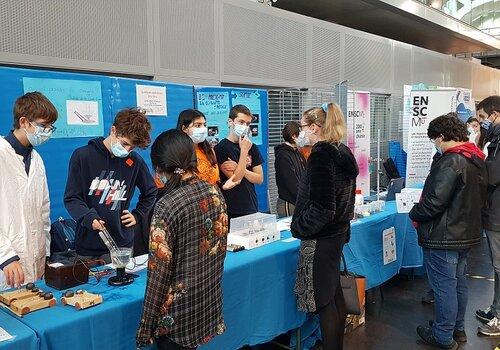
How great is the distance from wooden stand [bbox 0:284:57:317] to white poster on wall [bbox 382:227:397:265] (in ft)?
7.84

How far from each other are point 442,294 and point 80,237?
81.8 inches

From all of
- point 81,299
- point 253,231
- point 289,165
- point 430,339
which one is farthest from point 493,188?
point 81,299

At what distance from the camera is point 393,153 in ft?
21.9

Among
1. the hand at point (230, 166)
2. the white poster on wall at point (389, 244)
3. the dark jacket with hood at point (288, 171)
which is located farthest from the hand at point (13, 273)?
the white poster on wall at point (389, 244)

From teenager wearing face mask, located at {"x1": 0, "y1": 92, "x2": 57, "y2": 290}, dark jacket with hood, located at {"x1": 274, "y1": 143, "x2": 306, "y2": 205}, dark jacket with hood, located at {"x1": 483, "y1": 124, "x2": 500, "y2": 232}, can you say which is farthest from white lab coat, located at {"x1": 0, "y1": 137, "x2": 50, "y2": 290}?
dark jacket with hood, located at {"x1": 483, "y1": 124, "x2": 500, "y2": 232}

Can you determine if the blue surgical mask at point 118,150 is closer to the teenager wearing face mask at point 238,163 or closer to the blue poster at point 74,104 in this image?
the teenager wearing face mask at point 238,163

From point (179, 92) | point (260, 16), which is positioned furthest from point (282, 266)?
point (260, 16)

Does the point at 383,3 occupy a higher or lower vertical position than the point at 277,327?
higher

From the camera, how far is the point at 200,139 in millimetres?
2385

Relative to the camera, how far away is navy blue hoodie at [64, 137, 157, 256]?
6.09ft

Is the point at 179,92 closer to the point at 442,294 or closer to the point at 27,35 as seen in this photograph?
the point at 27,35

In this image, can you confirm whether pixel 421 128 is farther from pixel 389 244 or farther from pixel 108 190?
pixel 108 190

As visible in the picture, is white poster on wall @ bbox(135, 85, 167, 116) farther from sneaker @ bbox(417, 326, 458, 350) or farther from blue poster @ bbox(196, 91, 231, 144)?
sneaker @ bbox(417, 326, 458, 350)

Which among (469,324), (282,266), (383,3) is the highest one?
(383,3)
